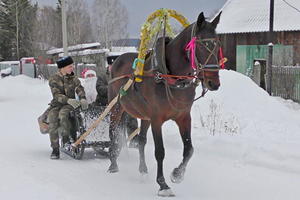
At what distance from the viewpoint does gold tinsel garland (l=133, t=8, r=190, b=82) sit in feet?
17.3

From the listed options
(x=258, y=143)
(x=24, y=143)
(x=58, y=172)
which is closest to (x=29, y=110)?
(x=24, y=143)

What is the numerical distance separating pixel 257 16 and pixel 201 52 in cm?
1991

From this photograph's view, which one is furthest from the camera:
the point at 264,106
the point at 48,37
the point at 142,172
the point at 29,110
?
the point at 48,37

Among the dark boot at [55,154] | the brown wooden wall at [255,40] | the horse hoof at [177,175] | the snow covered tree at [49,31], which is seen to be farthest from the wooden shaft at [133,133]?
the snow covered tree at [49,31]

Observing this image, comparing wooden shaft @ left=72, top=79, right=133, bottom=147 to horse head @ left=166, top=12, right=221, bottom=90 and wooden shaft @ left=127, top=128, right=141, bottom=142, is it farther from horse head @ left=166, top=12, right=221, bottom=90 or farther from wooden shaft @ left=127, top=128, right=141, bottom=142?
horse head @ left=166, top=12, right=221, bottom=90

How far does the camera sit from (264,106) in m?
11.3

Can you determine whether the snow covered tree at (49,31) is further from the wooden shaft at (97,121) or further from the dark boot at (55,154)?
the wooden shaft at (97,121)

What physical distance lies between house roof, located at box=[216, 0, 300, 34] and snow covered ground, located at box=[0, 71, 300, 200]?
1288 centimetres

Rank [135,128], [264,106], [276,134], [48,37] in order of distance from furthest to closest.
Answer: [48,37]
[264,106]
[276,134]
[135,128]

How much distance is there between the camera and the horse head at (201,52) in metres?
4.27

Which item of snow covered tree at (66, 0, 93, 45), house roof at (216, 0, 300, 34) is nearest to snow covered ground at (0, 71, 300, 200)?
house roof at (216, 0, 300, 34)

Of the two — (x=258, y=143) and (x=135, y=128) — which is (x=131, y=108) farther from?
(x=258, y=143)

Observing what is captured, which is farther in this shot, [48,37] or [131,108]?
[48,37]

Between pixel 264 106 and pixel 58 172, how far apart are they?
706 centimetres
